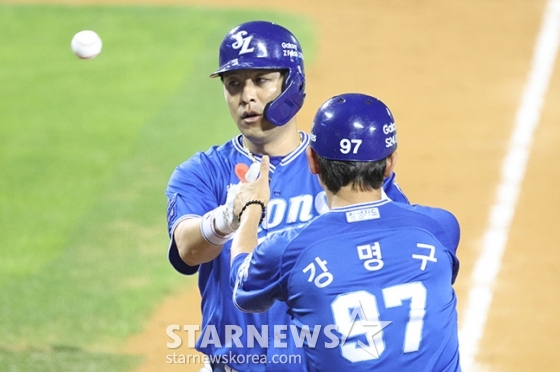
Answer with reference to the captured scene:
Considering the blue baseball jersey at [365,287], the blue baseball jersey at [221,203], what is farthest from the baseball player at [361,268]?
the blue baseball jersey at [221,203]

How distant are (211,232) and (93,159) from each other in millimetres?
7533

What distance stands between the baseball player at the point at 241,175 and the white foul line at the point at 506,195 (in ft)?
10.2

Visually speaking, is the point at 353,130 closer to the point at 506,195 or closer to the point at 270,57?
the point at 270,57

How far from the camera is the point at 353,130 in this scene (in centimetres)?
354

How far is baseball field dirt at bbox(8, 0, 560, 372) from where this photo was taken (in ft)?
24.9

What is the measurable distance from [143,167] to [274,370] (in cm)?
702

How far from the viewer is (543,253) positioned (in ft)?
Answer: 28.5

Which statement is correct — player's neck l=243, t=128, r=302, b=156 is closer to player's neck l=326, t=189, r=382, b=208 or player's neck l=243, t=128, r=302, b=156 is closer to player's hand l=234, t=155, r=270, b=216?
player's hand l=234, t=155, r=270, b=216

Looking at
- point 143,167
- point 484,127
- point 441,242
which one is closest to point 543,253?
point 484,127

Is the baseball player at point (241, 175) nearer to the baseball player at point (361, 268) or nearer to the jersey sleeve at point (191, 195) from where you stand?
the jersey sleeve at point (191, 195)

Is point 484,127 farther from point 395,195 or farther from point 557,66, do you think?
point 395,195

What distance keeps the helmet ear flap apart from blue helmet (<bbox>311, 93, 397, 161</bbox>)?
2.26 feet

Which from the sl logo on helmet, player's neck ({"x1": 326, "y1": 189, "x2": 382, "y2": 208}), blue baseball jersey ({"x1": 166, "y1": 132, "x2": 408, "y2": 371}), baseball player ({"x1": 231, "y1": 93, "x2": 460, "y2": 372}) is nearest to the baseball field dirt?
blue baseball jersey ({"x1": 166, "y1": 132, "x2": 408, "y2": 371})

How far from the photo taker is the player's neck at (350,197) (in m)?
3.54
